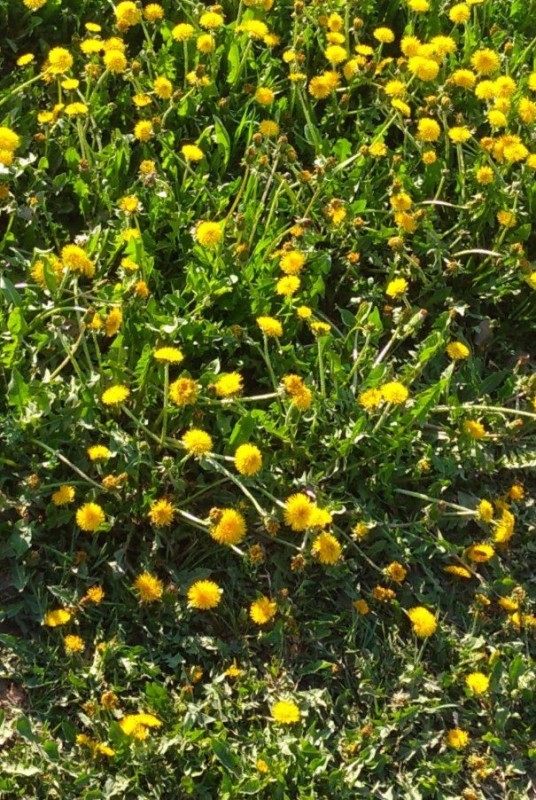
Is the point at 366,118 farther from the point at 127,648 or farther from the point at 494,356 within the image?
the point at 127,648

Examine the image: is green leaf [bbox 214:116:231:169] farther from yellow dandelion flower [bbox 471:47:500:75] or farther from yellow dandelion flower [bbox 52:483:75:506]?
yellow dandelion flower [bbox 52:483:75:506]

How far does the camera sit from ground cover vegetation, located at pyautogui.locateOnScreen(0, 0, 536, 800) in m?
2.65

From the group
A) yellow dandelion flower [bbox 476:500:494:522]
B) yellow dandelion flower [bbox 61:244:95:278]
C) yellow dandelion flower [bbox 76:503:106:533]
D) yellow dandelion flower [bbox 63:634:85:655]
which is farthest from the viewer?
yellow dandelion flower [bbox 476:500:494:522]

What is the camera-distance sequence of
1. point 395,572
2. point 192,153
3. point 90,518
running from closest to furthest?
1. point 90,518
2. point 395,572
3. point 192,153

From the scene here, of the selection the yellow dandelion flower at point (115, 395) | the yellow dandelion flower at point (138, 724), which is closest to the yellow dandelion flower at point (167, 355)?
the yellow dandelion flower at point (115, 395)

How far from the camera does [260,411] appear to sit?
299cm

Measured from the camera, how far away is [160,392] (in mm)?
2963

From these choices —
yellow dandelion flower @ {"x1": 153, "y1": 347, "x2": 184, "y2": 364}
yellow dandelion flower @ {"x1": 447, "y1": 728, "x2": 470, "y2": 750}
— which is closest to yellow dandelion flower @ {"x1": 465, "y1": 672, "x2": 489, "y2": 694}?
→ yellow dandelion flower @ {"x1": 447, "y1": 728, "x2": 470, "y2": 750}

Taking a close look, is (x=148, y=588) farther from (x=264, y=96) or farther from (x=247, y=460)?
(x=264, y=96)

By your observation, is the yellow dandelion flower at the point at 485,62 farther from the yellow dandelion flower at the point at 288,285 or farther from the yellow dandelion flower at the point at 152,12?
the yellow dandelion flower at the point at 288,285

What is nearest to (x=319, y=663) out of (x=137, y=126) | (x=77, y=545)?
(x=77, y=545)

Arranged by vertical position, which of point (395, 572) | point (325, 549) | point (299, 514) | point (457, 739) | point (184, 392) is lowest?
point (457, 739)

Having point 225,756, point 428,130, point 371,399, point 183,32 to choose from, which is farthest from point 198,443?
point 183,32

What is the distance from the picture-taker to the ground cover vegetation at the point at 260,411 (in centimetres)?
265
